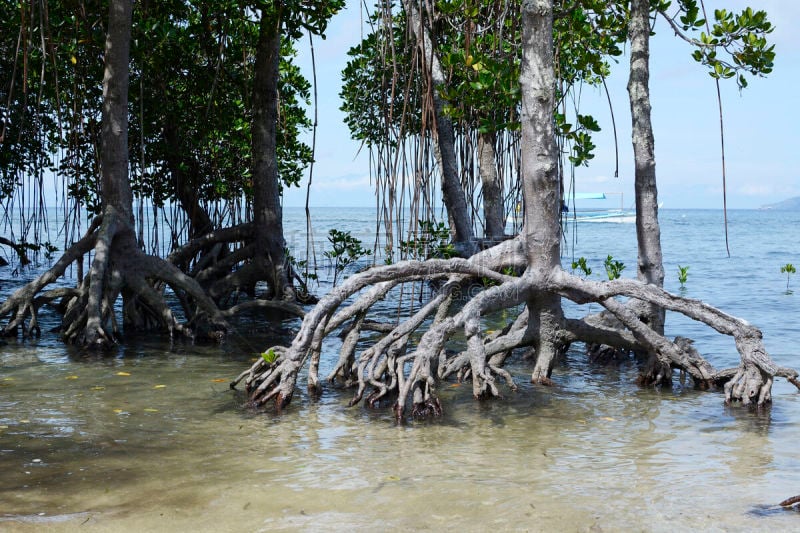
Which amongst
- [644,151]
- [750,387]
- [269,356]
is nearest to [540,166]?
[644,151]

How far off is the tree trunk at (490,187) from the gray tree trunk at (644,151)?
4.70 meters

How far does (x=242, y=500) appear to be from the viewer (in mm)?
4051

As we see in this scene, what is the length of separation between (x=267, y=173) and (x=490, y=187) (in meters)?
3.40

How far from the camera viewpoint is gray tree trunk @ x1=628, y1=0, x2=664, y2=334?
7066 millimetres

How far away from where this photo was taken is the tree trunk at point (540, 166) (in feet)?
20.7

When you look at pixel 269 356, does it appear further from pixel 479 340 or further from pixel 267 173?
pixel 267 173

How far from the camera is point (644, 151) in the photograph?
7.12m

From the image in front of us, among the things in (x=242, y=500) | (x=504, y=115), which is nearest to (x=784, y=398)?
(x=242, y=500)

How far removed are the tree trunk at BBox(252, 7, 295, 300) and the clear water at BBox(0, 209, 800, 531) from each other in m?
3.04

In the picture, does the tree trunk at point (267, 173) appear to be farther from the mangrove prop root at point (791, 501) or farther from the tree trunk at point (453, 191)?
the mangrove prop root at point (791, 501)

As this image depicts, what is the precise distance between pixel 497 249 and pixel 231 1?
3915 mm

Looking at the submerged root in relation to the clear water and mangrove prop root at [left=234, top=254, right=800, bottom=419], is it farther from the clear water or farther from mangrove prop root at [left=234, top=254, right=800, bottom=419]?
mangrove prop root at [left=234, top=254, right=800, bottom=419]

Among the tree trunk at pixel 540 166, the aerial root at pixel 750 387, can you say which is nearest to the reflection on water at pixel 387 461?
the aerial root at pixel 750 387

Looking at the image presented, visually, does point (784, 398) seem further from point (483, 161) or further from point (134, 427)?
point (483, 161)
